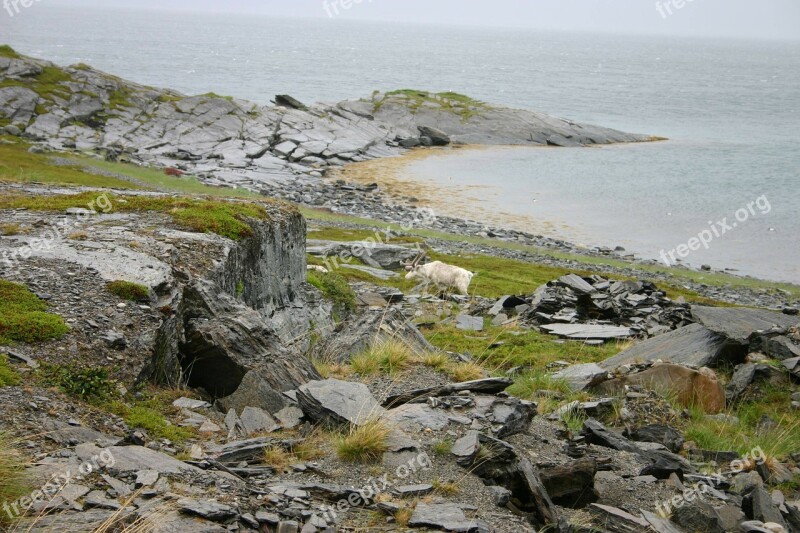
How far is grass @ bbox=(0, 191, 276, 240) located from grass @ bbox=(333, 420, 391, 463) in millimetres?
8160

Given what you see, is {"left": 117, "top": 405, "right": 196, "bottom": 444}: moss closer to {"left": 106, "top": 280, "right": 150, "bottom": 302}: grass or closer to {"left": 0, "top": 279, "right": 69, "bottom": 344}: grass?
{"left": 0, "top": 279, "right": 69, "bottom": 344}: grass

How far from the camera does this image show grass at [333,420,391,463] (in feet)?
30.9

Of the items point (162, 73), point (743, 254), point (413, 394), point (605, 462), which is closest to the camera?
point (605, 462)

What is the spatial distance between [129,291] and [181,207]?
226 inches

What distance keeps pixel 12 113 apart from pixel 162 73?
94226 millimetres

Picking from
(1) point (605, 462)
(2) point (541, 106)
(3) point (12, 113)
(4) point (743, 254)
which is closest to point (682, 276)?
(4) point (743, 254)

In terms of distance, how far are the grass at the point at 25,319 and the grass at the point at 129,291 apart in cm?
113

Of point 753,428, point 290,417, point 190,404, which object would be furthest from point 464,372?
point 753,428

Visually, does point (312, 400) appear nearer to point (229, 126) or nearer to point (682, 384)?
point (682, 384)

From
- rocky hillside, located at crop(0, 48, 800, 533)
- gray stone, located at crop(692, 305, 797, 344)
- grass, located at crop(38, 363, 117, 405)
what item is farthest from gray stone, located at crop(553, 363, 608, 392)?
grass, located at crop(38, 363, 117, 405)

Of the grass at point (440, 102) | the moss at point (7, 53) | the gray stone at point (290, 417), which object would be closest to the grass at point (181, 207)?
the gray stone at point (290, 417)

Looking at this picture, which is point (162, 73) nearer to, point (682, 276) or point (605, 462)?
point (682, 276)

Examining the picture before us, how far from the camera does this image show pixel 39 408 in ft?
29.0

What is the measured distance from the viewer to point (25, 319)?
1049cm
